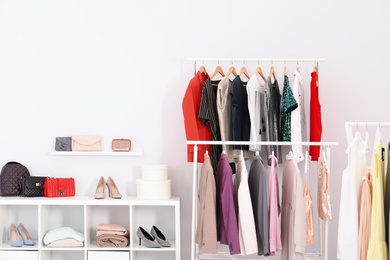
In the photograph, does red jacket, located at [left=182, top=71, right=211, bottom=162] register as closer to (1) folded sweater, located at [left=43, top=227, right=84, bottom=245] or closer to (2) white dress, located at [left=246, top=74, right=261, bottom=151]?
(2) white dress, located at [left=246, top=74, right=261, bottom=151]

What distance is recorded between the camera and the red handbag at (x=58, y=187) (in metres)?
4.20

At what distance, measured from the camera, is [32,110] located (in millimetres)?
4461

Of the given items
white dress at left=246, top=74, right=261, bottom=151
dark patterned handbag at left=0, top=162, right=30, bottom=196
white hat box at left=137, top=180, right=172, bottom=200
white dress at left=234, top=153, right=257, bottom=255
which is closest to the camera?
white dress at left=234, top=153, right=257, bottom=255

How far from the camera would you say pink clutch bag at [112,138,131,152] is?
4.32 meters

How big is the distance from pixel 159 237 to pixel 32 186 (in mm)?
1075

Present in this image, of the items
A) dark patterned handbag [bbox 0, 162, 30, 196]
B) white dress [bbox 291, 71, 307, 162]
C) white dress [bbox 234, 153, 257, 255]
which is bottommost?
white dress [bbox 234, 153, 257, 255]

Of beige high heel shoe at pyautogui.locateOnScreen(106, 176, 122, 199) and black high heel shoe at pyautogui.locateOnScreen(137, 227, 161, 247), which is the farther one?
beige high heel shoe at pyautogui.locateOnScreen(106, 176, 122, 199)

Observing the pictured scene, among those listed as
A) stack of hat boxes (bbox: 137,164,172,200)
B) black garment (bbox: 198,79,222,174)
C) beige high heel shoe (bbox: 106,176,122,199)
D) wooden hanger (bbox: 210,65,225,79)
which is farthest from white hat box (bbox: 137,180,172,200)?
wooden hanger (bbox: 210,65,225,79)

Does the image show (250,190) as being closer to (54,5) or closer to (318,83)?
(318,83)

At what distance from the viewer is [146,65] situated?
4.44 m

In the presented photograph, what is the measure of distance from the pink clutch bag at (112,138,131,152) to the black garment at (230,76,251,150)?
87 cm

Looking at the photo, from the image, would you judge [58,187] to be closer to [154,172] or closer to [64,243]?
[64,243]

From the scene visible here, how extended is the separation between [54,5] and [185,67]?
1.22 m

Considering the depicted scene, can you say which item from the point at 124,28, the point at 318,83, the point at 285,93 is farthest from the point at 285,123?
the point at 124,28
